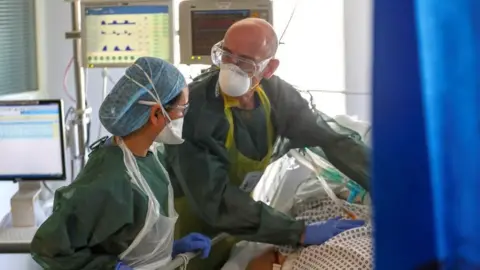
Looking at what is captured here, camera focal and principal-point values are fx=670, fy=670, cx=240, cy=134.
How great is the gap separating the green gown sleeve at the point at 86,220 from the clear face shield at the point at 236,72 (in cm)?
49

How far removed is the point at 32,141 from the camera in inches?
104

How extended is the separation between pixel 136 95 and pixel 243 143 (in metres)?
0.48

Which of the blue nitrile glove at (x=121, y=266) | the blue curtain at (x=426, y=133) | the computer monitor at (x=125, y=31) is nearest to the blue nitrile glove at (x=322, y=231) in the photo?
the blue nitrile glove at (x=121, y=266)

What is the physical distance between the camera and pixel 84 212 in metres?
1.65

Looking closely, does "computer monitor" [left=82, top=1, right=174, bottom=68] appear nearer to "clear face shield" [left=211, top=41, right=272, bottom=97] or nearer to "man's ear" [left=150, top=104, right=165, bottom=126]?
"clear face shield" [left=211, top=41, right=272, bottom=97]

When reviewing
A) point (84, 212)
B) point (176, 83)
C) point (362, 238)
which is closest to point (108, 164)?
point (84, 212)

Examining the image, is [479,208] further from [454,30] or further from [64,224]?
[64,224]

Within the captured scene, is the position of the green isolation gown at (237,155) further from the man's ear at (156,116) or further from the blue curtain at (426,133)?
the blue curtain at (426,133)

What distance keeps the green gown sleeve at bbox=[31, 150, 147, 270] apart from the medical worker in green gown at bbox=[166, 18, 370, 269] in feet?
1.25

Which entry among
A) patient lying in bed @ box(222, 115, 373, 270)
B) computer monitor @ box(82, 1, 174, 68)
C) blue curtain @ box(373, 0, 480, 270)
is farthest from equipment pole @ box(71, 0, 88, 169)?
blue curtain @ box(373, 0, 480, 270)

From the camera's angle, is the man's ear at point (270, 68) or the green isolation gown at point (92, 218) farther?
the man's ear at point (270, 68)

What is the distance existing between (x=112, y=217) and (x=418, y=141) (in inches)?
45.9

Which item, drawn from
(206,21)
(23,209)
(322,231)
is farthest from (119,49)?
(322,231)

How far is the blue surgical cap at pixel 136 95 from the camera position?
1.76 m
